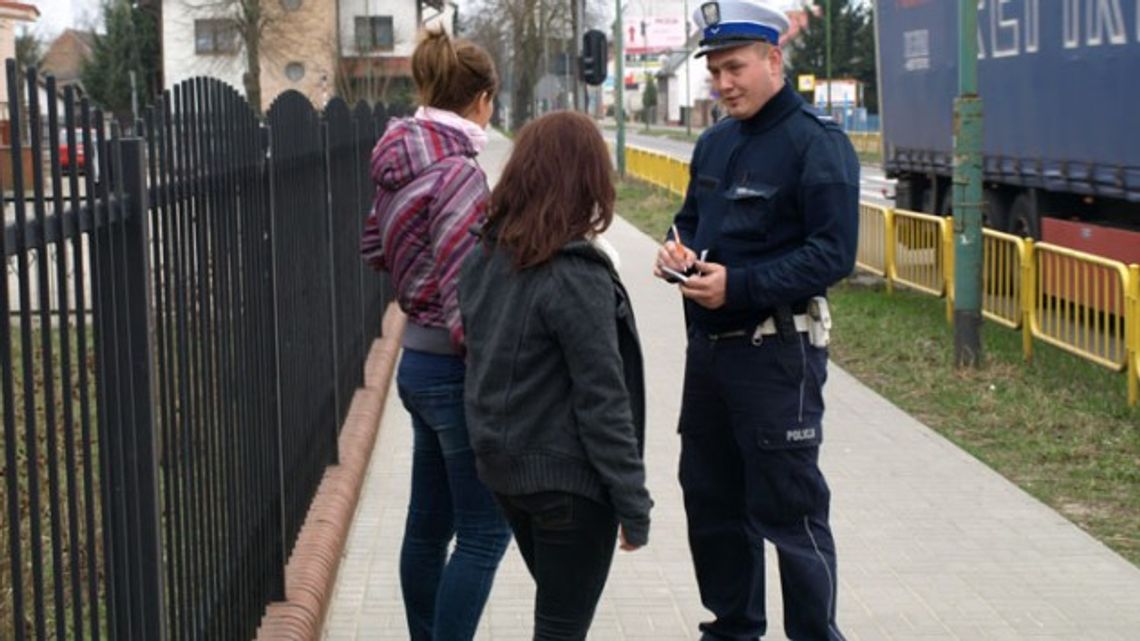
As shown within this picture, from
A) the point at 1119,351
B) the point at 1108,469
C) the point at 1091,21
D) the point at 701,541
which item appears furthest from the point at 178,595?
the point at 1091,21

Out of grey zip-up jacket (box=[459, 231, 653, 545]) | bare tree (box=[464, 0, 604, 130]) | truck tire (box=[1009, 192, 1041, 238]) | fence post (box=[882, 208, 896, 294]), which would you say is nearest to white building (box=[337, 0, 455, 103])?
bare tree (box=[464, 0, 604, 130])

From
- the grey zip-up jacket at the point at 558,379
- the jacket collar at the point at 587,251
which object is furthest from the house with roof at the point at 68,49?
the jacket collar at the point at 587,251

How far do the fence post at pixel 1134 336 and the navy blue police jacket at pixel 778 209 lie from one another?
18.3 ft

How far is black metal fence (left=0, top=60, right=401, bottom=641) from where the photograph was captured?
2918 mm

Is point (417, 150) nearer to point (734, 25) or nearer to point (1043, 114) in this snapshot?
point (734, 25)

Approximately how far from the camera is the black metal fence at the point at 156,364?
292cm

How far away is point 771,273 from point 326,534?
2.50 meters

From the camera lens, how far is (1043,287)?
12195 mm

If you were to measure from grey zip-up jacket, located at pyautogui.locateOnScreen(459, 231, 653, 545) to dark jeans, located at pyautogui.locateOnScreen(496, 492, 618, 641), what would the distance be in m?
0.04

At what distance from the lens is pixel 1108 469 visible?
28.8 feet

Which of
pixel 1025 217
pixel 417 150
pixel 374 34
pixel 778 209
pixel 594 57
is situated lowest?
pixel 1025 217

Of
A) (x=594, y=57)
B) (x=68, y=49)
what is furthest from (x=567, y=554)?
(x=68, y=49)

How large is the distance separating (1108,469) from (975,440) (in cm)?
104

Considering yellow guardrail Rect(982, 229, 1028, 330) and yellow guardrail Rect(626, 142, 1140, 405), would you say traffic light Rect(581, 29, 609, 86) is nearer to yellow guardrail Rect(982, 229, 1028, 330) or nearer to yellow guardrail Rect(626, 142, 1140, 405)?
yellow guardrail Rect(626, 142, 1140, 405)
